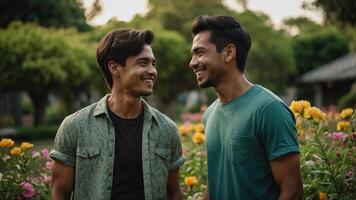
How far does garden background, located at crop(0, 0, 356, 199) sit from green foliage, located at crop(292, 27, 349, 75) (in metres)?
0.09

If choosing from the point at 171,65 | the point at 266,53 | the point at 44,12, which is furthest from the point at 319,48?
the point at 44,12

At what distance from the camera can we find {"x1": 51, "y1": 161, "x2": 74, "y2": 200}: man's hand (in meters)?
3.01

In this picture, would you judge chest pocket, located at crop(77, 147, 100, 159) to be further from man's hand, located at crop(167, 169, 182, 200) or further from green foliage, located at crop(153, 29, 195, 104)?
green foliage, located at crop(153, 29, 195, 104)

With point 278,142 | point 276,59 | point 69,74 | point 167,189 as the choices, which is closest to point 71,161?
point 167,189

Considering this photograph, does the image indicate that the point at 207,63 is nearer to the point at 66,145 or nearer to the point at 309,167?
the point at 66,145

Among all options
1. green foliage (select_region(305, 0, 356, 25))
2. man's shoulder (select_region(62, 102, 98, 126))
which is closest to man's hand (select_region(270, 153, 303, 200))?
man's shoulder (select_region(62, 102, 98, 126))

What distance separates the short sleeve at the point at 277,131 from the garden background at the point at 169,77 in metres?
1.05

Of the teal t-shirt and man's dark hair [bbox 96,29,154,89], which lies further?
man's dark hair [bbox 96,29,154,89]

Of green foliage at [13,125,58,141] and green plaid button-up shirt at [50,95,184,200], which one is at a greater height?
green foliage at [13,125,58,141]

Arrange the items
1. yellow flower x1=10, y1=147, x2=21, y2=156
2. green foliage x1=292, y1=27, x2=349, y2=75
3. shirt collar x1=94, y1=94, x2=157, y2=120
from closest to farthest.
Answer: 1. shirt collar x1=94, y1=94, x2=157, y2=120
2. yellow flower x1=10, y1=147, x2=21, y2=156
3. green foliage x1=292, y1=27, x2=349, y2=75

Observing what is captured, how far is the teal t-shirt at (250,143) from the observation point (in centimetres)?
267

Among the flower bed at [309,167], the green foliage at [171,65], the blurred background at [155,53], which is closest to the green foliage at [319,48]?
the blurred background at [155,53]

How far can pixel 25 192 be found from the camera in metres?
3.89

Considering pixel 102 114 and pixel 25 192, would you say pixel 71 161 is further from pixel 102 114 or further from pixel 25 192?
pixel 25 192
